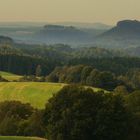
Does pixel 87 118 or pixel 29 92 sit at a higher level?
pixel 87 118

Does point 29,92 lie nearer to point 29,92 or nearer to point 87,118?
point 29,92

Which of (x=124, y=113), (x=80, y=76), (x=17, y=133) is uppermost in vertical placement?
(x=124, y=113)

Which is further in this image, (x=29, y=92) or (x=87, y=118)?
(x=29, y=92)

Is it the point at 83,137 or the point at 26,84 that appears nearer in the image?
the point at 83,137

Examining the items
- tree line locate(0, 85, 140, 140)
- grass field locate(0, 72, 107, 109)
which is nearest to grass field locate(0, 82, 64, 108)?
grass field locate(0, 72, 107, 109)

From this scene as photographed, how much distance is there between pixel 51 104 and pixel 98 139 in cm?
625

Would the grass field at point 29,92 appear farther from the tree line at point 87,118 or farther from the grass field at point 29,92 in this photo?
the tree line at point 87,118

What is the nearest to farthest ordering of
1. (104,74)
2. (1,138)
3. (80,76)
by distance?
(1,138) < (104,74) < (80,76)

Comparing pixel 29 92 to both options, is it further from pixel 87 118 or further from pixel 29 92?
pixel 87 118

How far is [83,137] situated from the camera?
5184cm

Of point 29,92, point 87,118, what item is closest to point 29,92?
point 29,92

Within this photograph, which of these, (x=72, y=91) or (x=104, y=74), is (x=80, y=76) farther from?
(x=72, y=91)

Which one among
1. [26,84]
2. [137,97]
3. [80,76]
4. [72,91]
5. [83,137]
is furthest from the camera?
[80,76]

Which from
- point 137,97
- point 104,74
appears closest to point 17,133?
point 137,97
